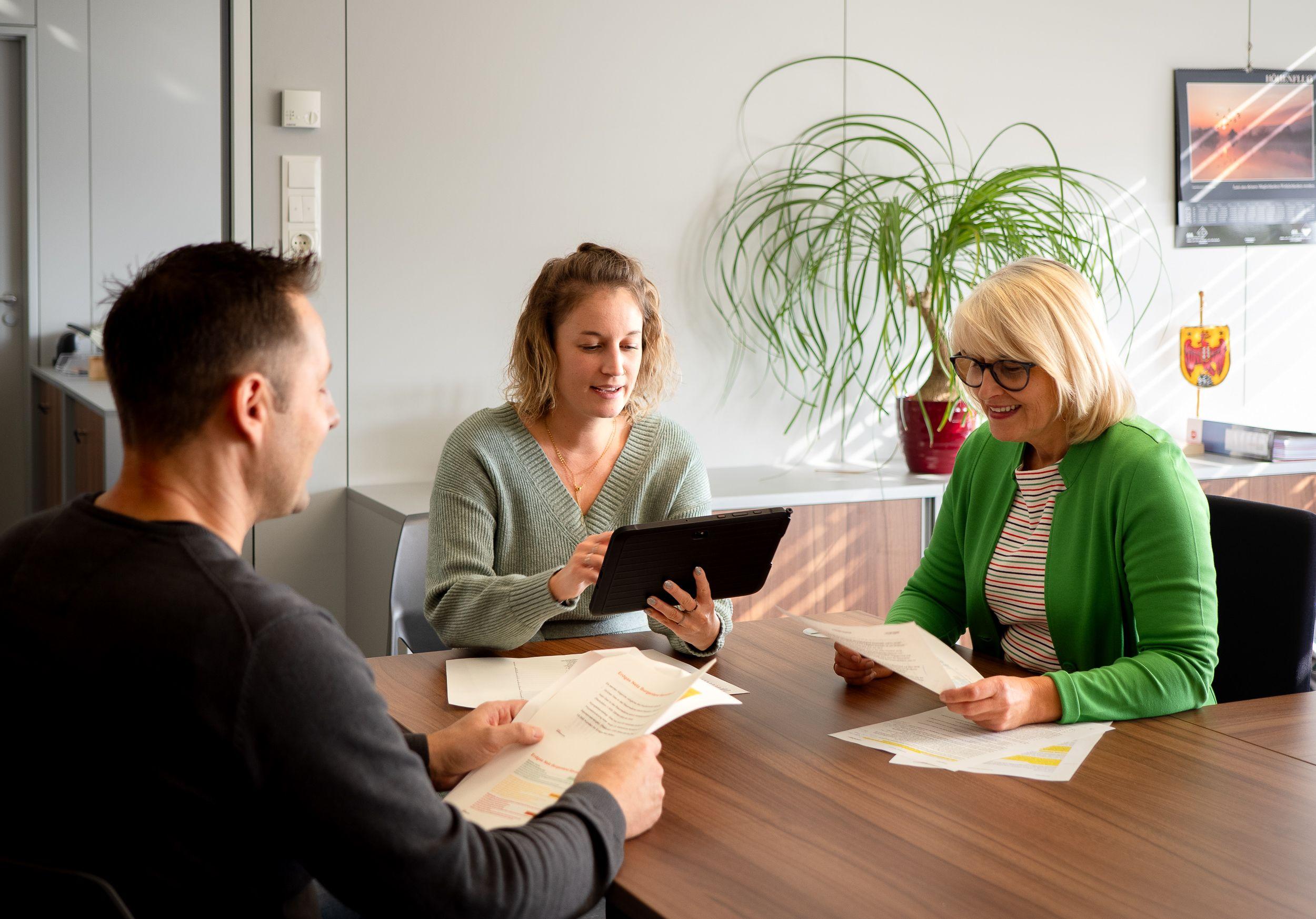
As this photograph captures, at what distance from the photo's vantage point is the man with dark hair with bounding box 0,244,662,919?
2.83 feet

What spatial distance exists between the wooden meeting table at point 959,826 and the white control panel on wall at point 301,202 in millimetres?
1713

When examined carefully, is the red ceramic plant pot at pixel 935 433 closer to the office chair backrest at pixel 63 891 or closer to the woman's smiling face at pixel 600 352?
the woman's smiling face at pixel 600 352

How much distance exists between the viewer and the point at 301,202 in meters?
2.96

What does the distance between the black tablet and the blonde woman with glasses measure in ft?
0.54

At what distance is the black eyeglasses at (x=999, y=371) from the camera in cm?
178

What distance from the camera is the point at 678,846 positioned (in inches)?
44.1

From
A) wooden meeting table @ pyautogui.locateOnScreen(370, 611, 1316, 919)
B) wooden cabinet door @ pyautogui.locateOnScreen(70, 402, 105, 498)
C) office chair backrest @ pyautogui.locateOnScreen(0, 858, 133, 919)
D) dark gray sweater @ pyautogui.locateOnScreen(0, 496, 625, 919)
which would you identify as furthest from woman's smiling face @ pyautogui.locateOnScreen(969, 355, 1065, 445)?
wooden cabinet door @ pyautogui.locateOnScreen(70, 402, 105, 498)

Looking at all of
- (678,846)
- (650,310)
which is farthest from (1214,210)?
(678,846)

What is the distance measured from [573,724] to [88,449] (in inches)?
117

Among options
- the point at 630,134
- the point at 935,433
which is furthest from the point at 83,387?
the point at 935,433

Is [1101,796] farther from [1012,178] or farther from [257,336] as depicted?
[1012,178]

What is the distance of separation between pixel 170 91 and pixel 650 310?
3.65 meters

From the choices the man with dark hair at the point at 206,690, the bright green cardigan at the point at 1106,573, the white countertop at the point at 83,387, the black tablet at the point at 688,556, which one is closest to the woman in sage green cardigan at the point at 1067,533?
the bright green cardigan at the point at 1106,573

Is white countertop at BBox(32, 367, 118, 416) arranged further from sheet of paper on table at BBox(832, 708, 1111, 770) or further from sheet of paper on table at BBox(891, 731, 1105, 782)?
sheet of paper on table at BBox(891, 731, 1105, 782)
